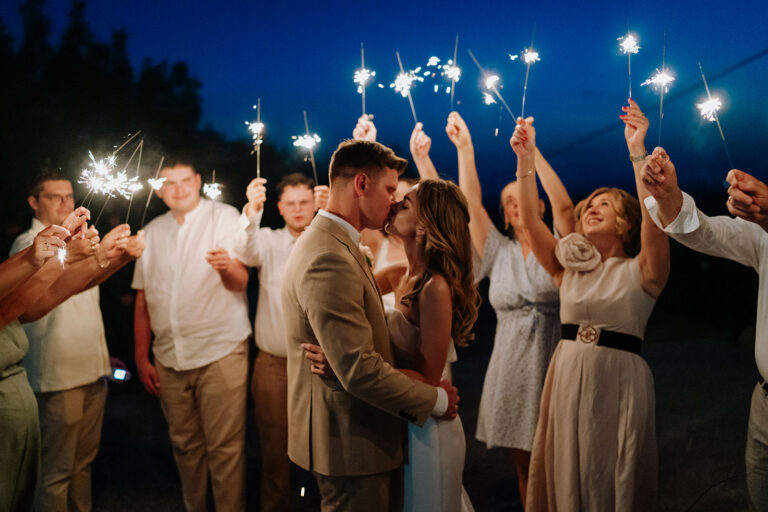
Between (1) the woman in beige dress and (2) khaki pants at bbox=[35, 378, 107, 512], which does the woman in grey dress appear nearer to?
(1) the woman in beige dress

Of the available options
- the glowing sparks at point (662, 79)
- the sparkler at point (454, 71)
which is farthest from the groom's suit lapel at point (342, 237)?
the sparkler at point (454, 71)

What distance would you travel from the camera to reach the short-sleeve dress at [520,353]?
3.46 meters

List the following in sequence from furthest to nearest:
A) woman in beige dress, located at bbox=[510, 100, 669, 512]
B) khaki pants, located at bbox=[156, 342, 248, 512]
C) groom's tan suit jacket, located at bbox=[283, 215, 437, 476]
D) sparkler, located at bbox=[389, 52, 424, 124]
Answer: khaki pants, located at bbox=[156, 342, 248, 512], sparkler, located at bbox=[389, 52, 424, 124], woman in beige dress, located at bbox=[510, 100, 669, 512], groom's tan suit jacket, located at bbox=[283, 215, 437, 476]

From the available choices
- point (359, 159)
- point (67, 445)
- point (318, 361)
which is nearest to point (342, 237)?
point (359, 159)

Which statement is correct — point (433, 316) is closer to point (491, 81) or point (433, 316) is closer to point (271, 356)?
point (491, 81)

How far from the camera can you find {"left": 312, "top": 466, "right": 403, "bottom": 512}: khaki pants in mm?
2023

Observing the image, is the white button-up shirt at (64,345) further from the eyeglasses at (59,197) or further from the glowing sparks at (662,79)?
the glowing sparks at (662,79)

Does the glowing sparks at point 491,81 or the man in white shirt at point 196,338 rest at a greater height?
the glowing sparks at point 491,81

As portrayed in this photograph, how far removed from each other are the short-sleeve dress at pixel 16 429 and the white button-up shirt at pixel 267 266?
4.41ft

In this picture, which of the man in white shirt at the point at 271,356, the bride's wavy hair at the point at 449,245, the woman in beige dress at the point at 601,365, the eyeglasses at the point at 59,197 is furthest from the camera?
the man in white shirt at the point at 271,356

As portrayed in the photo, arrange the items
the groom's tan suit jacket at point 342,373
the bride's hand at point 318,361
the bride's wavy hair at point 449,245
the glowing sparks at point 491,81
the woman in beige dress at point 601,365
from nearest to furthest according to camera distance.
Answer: the groom's tan suit jacket at point 342,373
the bride's hand at point 318,361
the bride's wavy hair at point 449,245
the woman in beige dress at point 601,365
the glowing sparks at point 491,81

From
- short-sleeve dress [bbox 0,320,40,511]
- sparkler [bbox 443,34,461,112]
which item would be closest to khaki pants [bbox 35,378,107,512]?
short-sleeve dress [bbox 0,320,40,511]

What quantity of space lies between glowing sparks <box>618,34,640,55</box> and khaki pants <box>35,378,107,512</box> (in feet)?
11.1

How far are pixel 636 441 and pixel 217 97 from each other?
352cm
